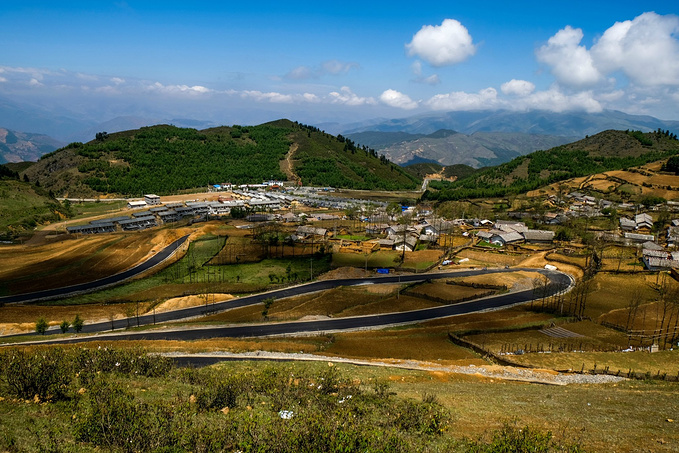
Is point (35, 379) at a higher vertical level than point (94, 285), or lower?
higher

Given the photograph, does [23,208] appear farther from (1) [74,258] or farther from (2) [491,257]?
(2) [491,257]

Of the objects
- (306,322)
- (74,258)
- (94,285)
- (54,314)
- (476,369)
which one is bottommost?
(54,314)

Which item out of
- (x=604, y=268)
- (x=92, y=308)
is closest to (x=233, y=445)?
(x=92, y=308)

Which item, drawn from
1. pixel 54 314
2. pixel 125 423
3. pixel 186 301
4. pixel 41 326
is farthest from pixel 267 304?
pixel 125 423

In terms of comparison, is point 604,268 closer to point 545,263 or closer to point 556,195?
point 545,263

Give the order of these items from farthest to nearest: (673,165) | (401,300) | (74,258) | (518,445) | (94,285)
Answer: (673,165), (74,258), (94,285), (401,300), (518,445)

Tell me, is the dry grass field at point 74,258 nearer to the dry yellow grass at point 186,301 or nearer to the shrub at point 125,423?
the dry yellow grass at point 186,301
